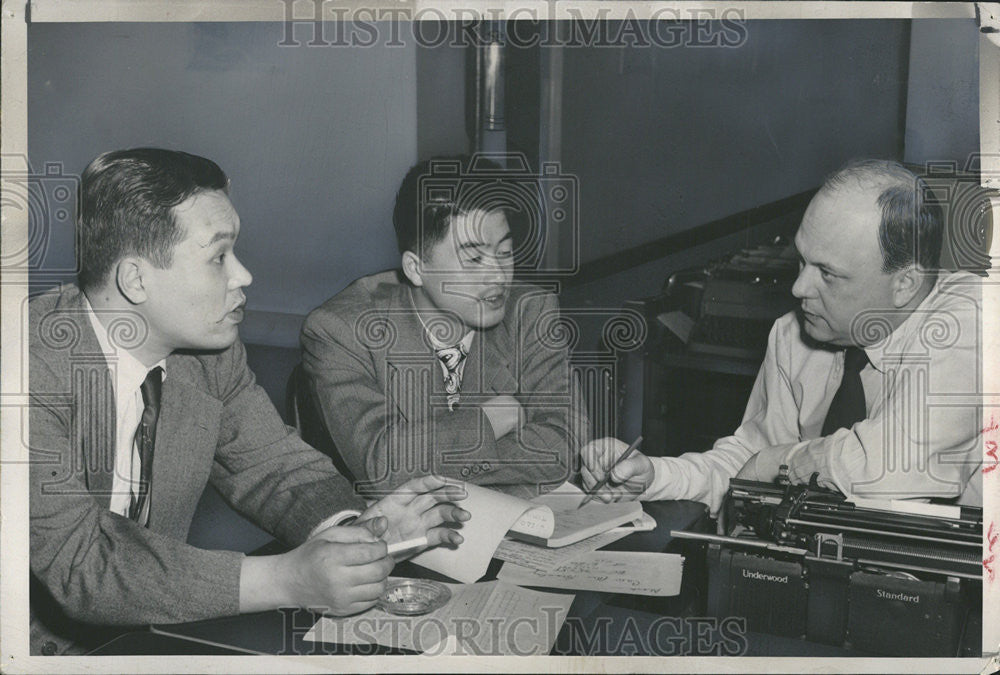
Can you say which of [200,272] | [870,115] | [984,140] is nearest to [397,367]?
[200,272]

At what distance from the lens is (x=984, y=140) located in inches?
89.5

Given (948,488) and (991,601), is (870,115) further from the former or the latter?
(991,601)

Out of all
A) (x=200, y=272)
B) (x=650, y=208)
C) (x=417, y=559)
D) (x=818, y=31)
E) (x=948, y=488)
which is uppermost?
(x=818, y=31)

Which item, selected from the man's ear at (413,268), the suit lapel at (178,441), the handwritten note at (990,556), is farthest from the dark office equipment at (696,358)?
the suit lapel at (178,441)

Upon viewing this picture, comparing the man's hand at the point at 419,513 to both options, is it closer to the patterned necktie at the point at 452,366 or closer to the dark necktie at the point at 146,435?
the patterned necktie at the point at 452,366

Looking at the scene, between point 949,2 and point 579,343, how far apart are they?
43.1 inches

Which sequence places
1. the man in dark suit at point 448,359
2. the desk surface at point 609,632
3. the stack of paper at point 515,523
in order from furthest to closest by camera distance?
the man in dark suit at point 448,359
the stack of paper at point 515,523
the desk surface at point 609,632

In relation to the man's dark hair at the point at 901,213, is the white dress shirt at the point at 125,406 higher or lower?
lower

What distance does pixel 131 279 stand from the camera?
2.17 meters

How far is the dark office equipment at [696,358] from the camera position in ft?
7.55

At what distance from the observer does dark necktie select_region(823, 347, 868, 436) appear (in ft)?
7.45
